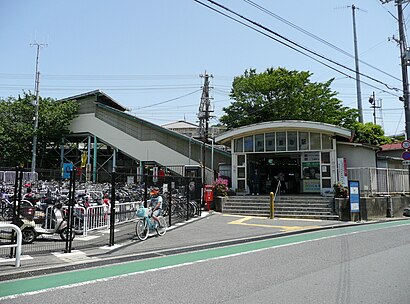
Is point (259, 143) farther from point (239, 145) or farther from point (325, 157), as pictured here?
point (325, 157)

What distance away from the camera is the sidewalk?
24.0 feet

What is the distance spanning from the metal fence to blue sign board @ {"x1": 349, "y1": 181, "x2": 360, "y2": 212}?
68.4 inches

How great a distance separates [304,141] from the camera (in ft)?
69.3

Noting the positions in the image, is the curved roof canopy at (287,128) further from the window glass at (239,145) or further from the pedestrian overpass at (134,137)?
the pedestrian overpass at (134,137)

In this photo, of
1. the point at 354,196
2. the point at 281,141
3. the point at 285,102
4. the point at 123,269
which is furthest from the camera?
the point at 285,102

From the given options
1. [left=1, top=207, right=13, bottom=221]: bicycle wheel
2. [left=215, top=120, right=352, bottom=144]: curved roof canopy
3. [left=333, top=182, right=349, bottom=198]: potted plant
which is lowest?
[left=1, top=207, right=13, bottom=221]: bicycle wheel

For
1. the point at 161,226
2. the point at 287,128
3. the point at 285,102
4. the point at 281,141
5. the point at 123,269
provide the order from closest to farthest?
the point at 123,269, the point at 161,226, the point at 287,128, the point at 281,141, the point at 285,102

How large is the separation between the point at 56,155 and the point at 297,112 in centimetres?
2333

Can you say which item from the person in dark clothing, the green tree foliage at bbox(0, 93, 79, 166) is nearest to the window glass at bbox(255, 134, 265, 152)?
the person in dark clothing

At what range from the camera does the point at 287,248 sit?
9.69 meters

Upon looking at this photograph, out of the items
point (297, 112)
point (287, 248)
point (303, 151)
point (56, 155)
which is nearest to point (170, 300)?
point (287, 248)

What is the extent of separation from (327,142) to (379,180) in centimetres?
348

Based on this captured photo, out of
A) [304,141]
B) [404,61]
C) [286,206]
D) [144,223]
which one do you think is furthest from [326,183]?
[144,223]

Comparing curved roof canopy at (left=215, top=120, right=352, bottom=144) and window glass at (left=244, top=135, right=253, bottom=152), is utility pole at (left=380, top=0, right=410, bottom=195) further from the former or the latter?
window glass at (left=244, top=135, right=253, bottom=152)
